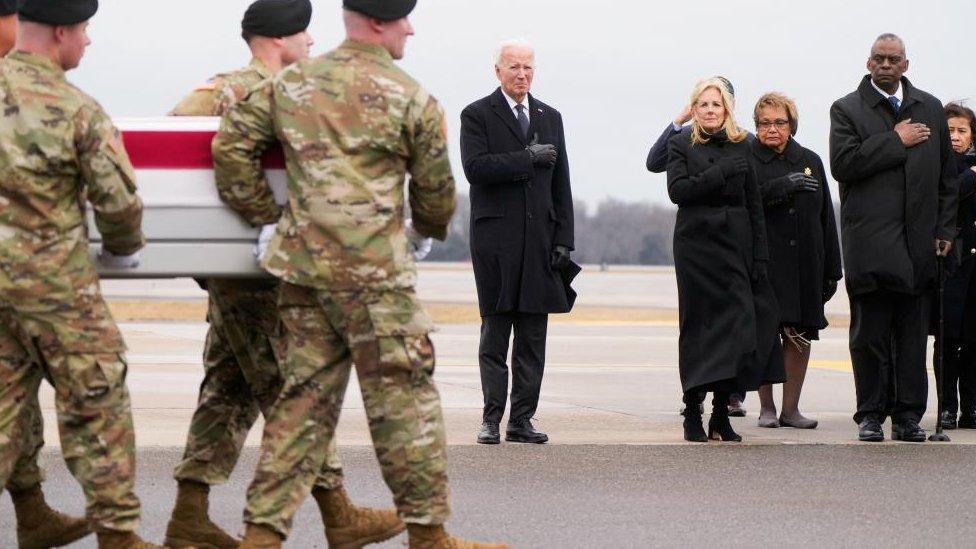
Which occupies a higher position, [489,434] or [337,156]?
[337,156]

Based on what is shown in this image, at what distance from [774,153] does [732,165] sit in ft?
3.82

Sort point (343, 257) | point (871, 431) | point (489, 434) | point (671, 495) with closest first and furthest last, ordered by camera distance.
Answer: point (343, 257) → point (671, 495) → point (489, 434) → point (871, 431)

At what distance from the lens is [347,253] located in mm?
5180

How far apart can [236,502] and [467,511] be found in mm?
960

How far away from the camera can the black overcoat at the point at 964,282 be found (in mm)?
10172

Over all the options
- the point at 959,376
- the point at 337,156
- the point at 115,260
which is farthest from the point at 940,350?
the point at 115,260

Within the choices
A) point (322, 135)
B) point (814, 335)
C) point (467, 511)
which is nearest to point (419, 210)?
point (322, 135)

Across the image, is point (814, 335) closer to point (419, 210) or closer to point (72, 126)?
point (419, 210)

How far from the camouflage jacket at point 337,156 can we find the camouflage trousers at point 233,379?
1.78 ft

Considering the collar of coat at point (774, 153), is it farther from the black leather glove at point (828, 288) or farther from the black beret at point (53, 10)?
the black beret at point (53, 10)

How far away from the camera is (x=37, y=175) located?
5.05 m

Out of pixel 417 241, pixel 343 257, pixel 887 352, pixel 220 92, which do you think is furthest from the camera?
pixel 887 352

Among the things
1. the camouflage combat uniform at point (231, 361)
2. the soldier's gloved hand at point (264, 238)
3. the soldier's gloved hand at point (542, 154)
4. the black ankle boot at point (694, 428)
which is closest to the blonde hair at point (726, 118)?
A: the soldier's gloved hand at point (542, 154)

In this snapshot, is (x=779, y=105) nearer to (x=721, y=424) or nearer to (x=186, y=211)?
(x=721, y=424)
